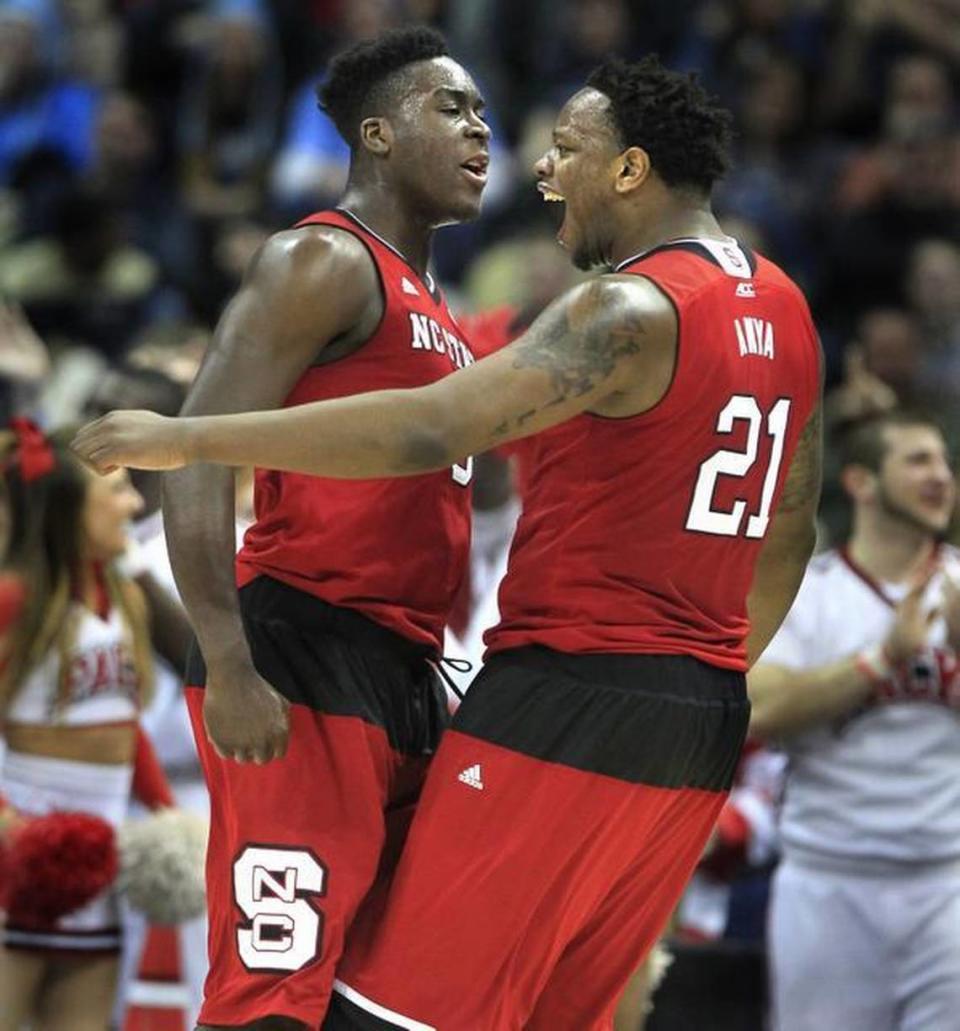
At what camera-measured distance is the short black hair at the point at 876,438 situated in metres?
7.04

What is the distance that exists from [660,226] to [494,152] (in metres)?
7.07

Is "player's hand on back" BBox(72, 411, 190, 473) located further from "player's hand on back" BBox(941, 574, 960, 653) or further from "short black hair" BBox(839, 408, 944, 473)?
"short black hair" BBox(839, 408, 944, 473)

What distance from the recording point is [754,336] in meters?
4.34

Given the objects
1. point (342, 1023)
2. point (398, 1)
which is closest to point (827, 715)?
point (342, 1023)

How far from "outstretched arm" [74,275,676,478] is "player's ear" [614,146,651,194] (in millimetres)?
357

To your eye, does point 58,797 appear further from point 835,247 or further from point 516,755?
point 835,247

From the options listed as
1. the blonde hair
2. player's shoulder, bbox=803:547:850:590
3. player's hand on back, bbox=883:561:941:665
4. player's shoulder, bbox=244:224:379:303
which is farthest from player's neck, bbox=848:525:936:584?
player's shoulder, bbox=244:224:379:303

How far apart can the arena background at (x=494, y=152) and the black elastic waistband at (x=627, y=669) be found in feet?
17.0

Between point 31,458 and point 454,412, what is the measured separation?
8.44 ft

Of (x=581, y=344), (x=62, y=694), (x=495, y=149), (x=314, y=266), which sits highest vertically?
(x=495, y=149)

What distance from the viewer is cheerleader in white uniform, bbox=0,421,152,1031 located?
6.26 meters

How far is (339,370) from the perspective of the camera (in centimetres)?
446

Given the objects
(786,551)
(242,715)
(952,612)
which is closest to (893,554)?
(952,612)

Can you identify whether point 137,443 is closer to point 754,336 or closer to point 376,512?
point 376,512
